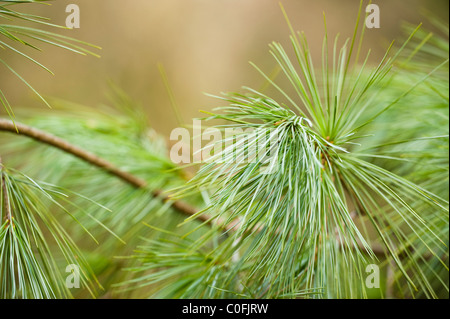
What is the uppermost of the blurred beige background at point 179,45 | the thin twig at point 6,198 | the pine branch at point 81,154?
the blurred beige background at point 179,45

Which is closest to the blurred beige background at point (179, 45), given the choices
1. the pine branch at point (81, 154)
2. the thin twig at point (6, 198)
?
the pine branch at point (81, 154)

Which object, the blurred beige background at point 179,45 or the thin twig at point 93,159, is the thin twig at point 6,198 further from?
the blurred beige background at point 179,45

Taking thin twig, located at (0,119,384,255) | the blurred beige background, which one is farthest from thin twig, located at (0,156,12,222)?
the blurred beige background

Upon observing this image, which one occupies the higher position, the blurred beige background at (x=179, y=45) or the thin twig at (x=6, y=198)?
the blurred beige background at (x=179, y=45)

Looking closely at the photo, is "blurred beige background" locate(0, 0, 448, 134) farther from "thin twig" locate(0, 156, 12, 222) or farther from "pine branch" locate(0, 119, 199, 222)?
"thin twig" locate(0, 156, 12, 222)

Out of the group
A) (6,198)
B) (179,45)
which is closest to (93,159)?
(6,198)

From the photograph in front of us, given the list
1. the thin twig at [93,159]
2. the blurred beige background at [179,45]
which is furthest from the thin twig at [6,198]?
the blurred beige background at [179,45]

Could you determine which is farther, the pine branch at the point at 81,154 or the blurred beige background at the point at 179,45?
the blurred beige background at the point at 179,45

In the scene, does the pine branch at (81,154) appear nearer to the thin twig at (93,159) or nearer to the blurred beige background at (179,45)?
the thin twig at (93,159)

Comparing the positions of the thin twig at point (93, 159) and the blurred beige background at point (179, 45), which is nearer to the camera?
the thin twig at point (93, 159)
